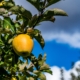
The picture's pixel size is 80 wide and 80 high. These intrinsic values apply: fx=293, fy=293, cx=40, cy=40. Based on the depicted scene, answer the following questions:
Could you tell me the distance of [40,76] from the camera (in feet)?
10.6

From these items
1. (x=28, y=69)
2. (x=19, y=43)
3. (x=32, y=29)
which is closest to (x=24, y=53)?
(x=19, y=43)

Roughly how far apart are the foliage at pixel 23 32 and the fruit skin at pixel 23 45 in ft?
0.37

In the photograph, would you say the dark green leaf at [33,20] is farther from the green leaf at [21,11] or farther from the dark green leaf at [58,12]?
the dark green leaf at [58,12]

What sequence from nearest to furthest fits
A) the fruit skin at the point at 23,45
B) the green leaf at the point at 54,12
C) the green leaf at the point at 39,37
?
the fruit skin at the point at 23,45, the green leaf at the point at 54,12, the green leaf at the point at 39,37

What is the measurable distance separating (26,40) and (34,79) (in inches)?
23.2

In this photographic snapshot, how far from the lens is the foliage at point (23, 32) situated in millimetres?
2807

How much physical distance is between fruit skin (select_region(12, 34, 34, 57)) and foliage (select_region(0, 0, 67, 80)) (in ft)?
0.37

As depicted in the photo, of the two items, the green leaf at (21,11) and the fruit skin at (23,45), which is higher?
the green leaf at (21,11)

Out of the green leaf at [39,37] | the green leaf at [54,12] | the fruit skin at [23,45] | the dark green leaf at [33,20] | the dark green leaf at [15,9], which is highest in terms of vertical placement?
the green leaf at [54,12]

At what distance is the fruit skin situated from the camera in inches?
106

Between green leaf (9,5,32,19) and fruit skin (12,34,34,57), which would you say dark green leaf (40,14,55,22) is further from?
fruit skin (12,34,34,57)

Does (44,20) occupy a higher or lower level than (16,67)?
higher

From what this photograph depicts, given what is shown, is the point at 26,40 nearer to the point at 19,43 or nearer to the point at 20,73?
the point at 19,43

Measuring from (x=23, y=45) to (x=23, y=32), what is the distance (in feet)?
0.69
